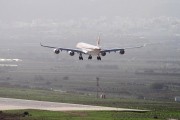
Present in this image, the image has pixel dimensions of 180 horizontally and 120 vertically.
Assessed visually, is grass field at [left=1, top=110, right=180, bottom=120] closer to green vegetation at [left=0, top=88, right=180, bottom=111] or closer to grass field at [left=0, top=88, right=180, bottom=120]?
grass field at [left=0, top=88, right=180, bottom=120]

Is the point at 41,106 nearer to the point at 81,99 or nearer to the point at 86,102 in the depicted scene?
the point at 86,102

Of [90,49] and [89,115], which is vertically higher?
[90,49]

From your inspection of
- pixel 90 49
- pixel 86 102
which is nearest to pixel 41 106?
pixel 86 102

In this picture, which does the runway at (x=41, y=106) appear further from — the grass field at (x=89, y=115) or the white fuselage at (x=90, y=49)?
the white fuselage at (x=90, y=49)

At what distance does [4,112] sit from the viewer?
100m

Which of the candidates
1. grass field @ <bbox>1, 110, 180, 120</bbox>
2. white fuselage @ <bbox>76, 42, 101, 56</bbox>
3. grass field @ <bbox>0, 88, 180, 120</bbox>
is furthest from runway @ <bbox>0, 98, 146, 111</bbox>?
white fuselage @ <bbox>76, 42, 101, 56</bbox>

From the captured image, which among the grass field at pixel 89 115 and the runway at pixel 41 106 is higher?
the runway at pixel 41 106

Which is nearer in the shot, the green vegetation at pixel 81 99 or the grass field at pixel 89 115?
the grass field at pixel 89 115

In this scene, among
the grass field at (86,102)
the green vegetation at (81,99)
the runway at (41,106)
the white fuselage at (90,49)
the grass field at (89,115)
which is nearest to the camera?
the grass field at (89,115)

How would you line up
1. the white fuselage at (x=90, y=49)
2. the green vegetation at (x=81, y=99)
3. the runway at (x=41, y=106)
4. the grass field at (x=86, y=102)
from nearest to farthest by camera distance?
the white fuselage at (x=90, y=49), the grass field at (x=86, y=102), the runway at (x=41, y=106), the green vegetation at (x=81, y=99)

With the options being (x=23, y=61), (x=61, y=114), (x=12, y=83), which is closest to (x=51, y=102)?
(x=61, y=114)

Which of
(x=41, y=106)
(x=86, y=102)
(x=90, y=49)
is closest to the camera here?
(x=90, y=49)

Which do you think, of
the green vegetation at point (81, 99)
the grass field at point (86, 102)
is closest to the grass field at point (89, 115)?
the grass field at point (86, 102)

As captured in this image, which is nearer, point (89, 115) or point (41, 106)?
point (89, 115)
